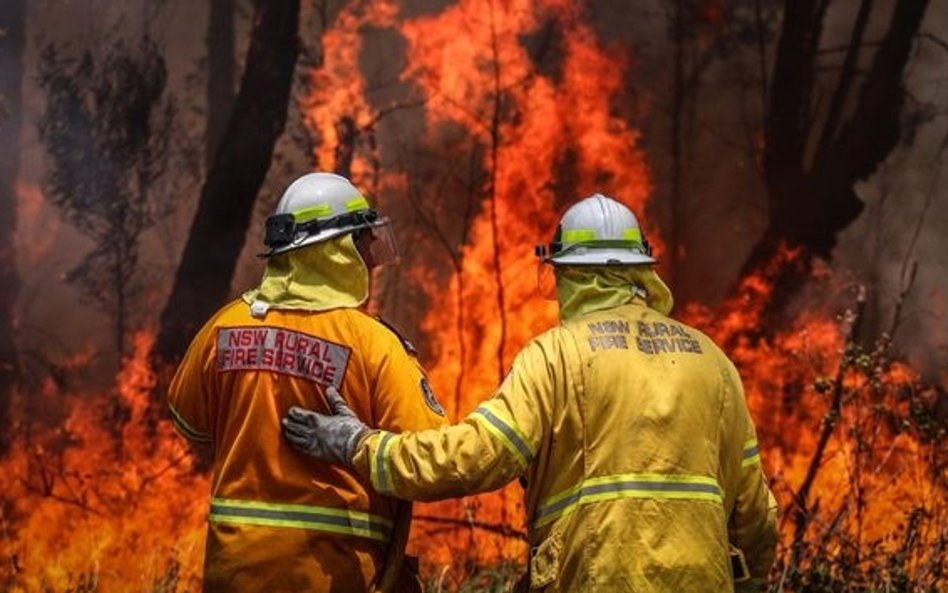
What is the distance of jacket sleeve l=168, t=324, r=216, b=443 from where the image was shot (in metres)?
3.80

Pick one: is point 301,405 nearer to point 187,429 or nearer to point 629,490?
point 187,429

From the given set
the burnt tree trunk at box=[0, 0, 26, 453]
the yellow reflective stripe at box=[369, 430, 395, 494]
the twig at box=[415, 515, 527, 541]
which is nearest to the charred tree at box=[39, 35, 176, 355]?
the burnt tree trunk at box=[0, 0, 26, 453]

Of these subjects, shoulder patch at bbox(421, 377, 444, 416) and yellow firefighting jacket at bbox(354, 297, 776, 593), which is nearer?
yellow firefighting jacket at bbox(354, 297, 776, 593)

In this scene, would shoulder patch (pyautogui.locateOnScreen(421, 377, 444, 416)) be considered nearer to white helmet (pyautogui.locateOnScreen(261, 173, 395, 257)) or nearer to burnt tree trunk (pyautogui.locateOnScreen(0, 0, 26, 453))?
white helmet (pyautogui.locateOnScreen(261, 173, 395, 257))

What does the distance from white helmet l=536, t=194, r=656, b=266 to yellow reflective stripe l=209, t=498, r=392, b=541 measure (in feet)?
3.34

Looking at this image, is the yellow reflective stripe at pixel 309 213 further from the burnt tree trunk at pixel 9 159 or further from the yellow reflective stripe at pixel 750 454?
the burnt tree trunk at pixel 9 159

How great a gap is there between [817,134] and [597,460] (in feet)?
15.7

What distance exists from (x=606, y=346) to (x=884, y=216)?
4.62 meters

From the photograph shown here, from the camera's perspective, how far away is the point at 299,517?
355cm

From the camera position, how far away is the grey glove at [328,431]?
349 cm

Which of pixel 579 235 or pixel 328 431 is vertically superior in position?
pixel 579 235

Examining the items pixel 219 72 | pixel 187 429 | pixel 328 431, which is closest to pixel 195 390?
pixel 187 429

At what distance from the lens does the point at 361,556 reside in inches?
141

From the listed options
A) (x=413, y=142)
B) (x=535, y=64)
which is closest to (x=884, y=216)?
(x=535, y=64)
